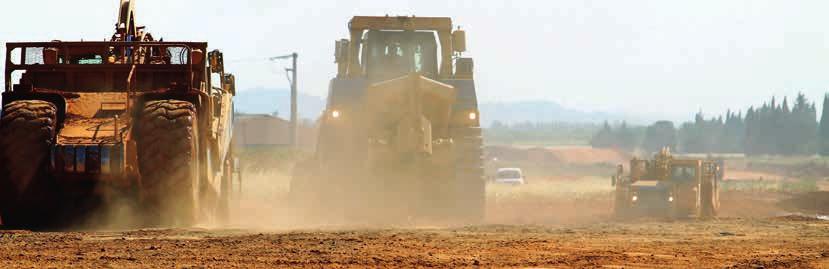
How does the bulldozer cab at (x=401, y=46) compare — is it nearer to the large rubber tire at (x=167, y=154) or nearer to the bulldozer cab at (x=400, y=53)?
the bulldozer cab at (x=400, y=53)

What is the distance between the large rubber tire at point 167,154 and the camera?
66.5 ft

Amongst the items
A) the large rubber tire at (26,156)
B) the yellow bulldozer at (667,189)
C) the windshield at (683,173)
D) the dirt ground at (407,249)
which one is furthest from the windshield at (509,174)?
the large rubber tire at (26,156)

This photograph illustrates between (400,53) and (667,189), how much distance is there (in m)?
8.11

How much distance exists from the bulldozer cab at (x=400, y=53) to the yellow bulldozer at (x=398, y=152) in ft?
1.59

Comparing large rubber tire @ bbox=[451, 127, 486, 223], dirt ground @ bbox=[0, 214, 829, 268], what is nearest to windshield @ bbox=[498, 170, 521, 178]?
large rubber tire @ bbox=[451, 127, 486, 223]

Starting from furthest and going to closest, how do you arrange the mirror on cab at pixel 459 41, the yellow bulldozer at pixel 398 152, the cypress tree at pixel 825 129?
the cypress tree at pixel 825 129
the mirror on cab at pixel 459 41
the yellow bulldozer at pixel 398 152

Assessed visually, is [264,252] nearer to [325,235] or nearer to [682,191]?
[325,235]

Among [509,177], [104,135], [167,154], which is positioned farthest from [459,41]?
[509,177]

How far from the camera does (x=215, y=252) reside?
1647 cm

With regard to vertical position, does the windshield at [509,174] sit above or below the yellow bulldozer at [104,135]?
below

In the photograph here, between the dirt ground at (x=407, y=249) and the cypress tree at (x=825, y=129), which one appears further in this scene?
the cypress tree at (x=825, y=129)

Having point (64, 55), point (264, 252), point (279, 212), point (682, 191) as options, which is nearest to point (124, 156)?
point (64, 55)

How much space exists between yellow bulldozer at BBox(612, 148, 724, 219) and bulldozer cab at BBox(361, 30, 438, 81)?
6915mm

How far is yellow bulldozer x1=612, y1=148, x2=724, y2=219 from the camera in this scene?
109 ft
